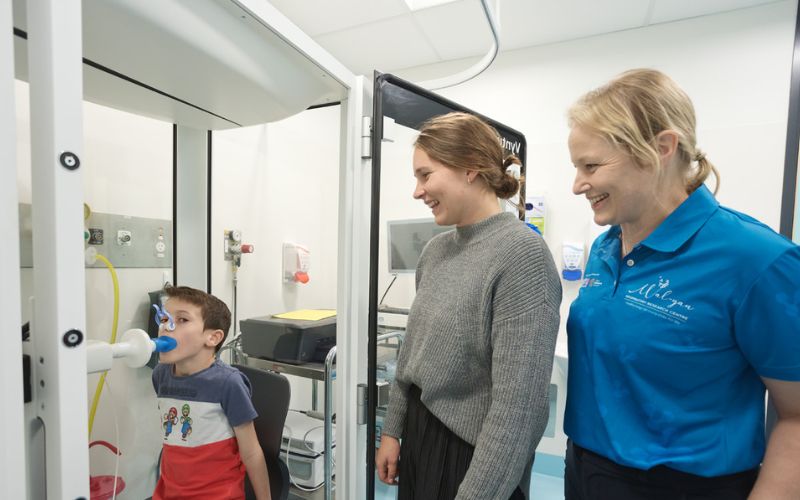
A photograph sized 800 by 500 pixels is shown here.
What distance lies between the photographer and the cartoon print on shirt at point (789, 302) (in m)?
0.54

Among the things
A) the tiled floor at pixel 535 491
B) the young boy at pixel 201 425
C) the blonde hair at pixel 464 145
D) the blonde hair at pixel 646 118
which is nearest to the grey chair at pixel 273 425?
the young boy at pixel 201 425

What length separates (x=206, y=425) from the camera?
1.13 m

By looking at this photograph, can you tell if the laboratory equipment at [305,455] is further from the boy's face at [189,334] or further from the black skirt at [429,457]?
the black skirt at [429,457]

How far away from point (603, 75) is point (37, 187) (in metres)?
2.48

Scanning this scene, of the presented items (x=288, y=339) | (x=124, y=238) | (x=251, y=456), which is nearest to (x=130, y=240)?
(x=124, y=238)

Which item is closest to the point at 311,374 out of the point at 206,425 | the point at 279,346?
the point at 279,346

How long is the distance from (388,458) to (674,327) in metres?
0.63

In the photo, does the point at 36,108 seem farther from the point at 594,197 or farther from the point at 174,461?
the point at 174,461

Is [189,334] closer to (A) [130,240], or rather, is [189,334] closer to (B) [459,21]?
(A) [130,240]

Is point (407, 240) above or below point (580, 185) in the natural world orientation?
below

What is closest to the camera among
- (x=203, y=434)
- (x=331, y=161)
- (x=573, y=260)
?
(x=203, y=434)

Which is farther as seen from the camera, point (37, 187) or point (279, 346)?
point (279, 346)

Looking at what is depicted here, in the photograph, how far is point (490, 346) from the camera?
74 centimetres

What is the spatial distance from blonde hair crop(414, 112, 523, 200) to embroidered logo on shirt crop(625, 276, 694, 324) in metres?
0.34
